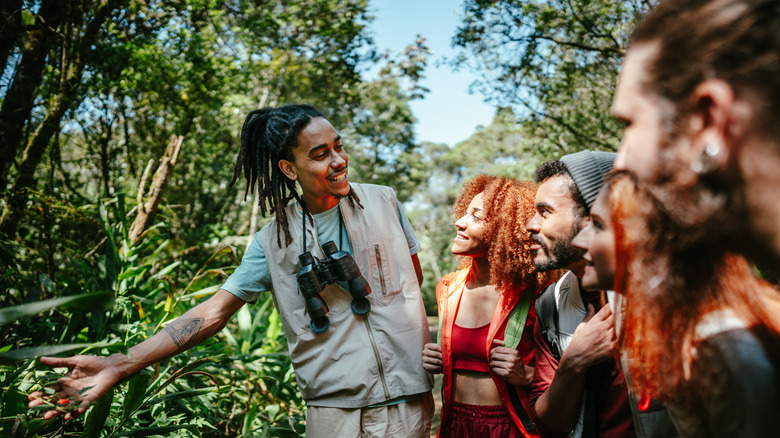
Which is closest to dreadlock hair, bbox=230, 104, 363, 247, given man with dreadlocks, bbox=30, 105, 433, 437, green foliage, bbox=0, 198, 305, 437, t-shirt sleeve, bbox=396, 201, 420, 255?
man with dreadlocks, bbox=30, 105, 433, 437

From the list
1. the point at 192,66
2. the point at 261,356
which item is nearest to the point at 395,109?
the point at 192,66

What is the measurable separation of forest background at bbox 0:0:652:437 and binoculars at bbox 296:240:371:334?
619 mm

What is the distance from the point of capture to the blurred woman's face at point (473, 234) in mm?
2588

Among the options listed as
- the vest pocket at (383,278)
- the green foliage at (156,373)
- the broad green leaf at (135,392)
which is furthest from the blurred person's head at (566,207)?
the broad green leaf at (135,392)

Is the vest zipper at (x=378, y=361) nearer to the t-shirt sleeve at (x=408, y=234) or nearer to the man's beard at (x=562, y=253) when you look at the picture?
the t-shirt sleeve at (x=408, y=234)

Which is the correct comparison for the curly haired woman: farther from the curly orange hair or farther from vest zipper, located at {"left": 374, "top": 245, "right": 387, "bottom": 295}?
vest zipper, located at {"left": 374, "top": 245, "right": 387, "bottom": 295}

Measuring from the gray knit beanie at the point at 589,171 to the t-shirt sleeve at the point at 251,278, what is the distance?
59.2 inches

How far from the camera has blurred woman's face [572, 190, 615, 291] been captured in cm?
108

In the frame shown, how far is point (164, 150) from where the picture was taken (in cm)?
870

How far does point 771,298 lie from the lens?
0.92 metres

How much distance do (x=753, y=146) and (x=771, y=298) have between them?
39 centimetres

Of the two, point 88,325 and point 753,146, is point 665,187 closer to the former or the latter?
→ point 753,146

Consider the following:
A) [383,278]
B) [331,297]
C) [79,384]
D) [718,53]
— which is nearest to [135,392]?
[79,384]

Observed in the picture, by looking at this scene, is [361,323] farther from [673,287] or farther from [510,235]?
[673,287]
